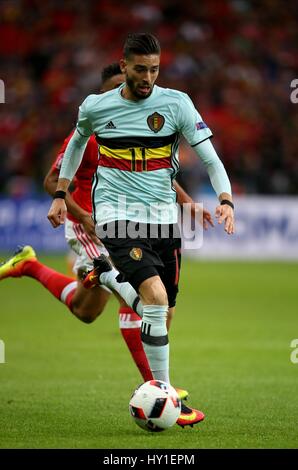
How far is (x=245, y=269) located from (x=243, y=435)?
1379 cm

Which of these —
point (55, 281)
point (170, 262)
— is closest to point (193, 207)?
point (170, 262)

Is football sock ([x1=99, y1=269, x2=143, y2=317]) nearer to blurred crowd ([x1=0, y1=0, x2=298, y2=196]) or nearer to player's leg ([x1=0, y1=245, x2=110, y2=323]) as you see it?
player's leg ([x1=0, y1=245, x2=110, y2=323])

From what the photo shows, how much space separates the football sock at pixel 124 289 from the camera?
20.8ft

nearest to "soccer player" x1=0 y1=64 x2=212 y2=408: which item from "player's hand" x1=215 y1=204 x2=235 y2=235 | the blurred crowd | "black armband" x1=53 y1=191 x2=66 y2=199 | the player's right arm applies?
the player's right arm

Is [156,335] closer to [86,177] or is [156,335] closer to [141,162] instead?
[141,162]

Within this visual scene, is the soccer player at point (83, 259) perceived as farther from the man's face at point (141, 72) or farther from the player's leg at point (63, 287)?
the man's face at point (141, 72)

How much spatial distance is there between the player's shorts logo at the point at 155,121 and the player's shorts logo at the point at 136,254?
79 centimetres

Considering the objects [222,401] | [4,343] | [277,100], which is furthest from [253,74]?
[222,401]

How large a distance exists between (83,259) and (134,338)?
1.27m

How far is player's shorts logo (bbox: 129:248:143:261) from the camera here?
19.7 ft

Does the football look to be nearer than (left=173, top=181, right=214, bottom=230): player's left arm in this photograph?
Yes

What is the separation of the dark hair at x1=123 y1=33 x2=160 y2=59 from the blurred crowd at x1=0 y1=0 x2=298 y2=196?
16669mm

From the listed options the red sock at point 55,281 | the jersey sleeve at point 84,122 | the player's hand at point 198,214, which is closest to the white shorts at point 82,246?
the red sock at point 55,281
